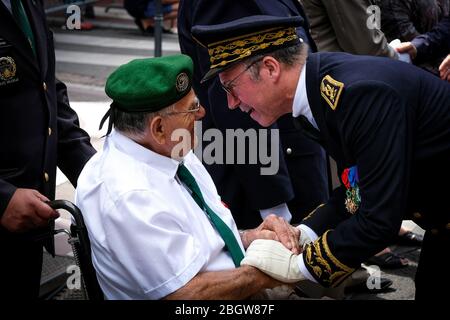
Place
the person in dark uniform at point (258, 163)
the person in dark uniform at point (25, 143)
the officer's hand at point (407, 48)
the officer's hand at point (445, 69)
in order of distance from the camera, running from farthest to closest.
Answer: the officer's hand at point (407, 48), the officer's hand at point (445, 69), the person in dark uniform at point (258, 163), the person in dark uniform at point (25, 143)

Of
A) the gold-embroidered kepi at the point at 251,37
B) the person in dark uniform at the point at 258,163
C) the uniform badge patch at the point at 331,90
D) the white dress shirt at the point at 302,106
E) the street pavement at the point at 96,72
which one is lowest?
the street pavement at the point at 96,72

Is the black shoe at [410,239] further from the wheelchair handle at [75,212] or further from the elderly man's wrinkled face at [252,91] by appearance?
the wheelchair handle at [75,212]

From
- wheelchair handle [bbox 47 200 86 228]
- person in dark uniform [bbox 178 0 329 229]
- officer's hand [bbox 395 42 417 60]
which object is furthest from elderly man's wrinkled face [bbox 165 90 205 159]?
officer's hand [bbox 395 42 417 60]

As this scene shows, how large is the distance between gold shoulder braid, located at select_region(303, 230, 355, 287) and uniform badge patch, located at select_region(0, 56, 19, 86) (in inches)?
50.8

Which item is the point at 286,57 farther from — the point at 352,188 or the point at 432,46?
the point at 432,46

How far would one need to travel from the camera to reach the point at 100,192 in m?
2.49

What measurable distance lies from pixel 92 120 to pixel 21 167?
432 centimetres

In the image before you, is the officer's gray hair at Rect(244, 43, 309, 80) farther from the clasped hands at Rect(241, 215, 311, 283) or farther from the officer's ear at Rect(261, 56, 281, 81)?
the clasped hands at Rect(241, 215, 311, 283)

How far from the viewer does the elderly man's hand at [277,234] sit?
2857 millimetres

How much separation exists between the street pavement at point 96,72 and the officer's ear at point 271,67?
174cm

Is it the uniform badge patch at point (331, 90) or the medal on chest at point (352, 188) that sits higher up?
the uniform badge patch at point (331, 90)

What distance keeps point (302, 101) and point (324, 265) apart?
59cm

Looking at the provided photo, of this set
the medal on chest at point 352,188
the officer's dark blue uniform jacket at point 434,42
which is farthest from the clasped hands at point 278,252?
the officer's dark blue uniform jacket at point 434,42

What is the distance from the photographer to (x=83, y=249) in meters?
2.49
